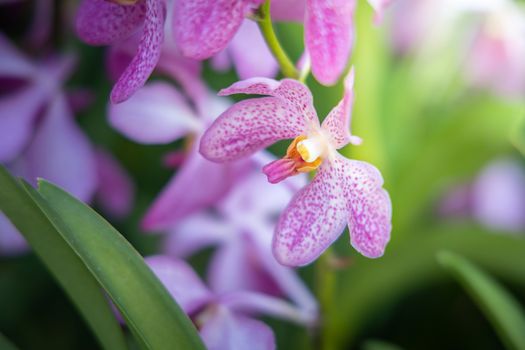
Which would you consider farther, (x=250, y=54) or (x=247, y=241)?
(x=247, y=241)

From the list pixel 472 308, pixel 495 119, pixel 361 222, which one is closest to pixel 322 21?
pixel 361 222

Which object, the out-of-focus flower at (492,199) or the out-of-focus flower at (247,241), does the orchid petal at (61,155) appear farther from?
the out-of-focus flower at (492,199)

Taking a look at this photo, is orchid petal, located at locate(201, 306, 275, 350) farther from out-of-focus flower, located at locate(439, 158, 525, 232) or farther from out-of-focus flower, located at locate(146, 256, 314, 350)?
out-of-focus flower, located at locate(439, 158, 525, 232)

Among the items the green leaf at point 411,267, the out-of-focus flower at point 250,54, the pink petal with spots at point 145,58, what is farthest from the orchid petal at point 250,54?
the green leaf at point 411,267

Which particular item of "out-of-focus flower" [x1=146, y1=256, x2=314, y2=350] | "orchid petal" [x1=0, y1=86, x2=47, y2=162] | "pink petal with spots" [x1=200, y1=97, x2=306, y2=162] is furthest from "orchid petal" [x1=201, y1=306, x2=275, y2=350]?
"orchid petal" [x1=0, y1=86, x2=47, y2=162]

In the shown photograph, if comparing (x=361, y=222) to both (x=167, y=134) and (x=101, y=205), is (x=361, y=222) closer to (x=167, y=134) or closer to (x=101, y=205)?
(x=167, y=134)

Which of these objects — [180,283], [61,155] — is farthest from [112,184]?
[180,283]

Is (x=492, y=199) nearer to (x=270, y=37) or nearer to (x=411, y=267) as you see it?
(x=411, y=267)
